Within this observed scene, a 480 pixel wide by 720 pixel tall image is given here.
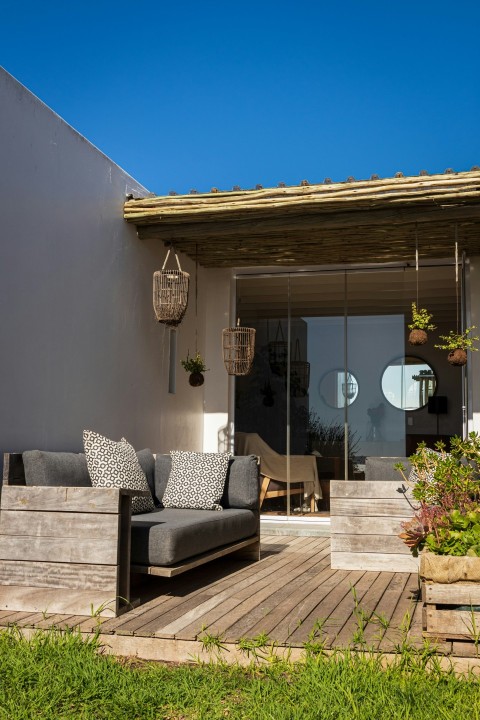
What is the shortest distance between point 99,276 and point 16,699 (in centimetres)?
374

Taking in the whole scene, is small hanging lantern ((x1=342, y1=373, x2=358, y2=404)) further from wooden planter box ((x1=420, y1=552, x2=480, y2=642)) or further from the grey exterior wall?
wooden planter box ((x1=420, y1=552, x2=480, y2=642))

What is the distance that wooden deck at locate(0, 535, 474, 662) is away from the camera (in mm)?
3172

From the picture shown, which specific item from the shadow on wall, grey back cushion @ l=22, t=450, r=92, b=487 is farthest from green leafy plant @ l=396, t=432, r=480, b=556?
the shadow on wall

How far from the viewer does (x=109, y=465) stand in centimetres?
446

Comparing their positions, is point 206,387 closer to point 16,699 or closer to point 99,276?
point 99,276

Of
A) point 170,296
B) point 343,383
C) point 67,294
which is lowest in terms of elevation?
point 343,383

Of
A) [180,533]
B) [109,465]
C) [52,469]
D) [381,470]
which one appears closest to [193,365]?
[381,470]

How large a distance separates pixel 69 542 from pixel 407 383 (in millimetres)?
5159

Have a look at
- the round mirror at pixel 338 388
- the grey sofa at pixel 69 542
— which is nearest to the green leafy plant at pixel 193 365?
the round mirror at pixel 338 388

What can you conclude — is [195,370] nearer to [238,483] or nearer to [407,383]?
[238,483]

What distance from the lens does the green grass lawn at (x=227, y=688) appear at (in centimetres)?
245

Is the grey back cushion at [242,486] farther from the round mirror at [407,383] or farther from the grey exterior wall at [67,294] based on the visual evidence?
the round mirror at [407,383]

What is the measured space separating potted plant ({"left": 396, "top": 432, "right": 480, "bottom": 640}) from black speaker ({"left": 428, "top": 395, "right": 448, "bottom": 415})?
4282mm

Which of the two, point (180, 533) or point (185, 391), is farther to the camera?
point (185, 391)
